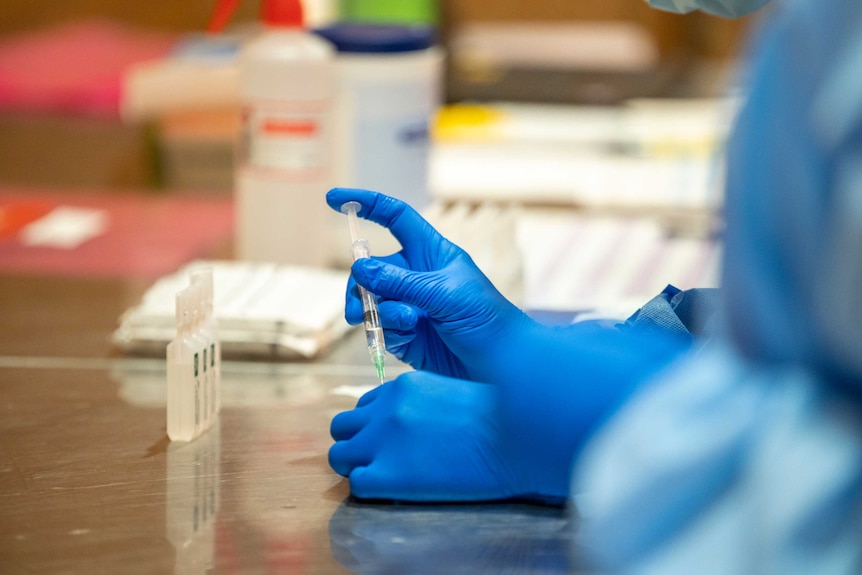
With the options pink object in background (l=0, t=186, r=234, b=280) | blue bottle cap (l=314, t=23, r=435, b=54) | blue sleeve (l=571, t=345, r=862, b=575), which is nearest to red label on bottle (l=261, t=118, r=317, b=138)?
blue bottle cap (l=314, t=23, r=435, b=54)

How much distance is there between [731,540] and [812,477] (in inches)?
1.8

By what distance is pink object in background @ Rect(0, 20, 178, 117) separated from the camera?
2.64m

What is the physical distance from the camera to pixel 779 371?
503 millimetres

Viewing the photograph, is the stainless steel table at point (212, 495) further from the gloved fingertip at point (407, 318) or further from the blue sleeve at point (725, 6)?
the blue sleeve at point (725, 6)

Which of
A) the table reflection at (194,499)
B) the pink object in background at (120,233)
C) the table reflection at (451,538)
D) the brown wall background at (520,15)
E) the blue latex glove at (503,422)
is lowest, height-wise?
the pink object in background at (120,233)

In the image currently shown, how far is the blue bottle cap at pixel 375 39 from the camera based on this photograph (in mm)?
1617

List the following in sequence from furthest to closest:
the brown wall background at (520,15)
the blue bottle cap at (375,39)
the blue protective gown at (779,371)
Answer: the brown wall background at (520,15)
the blue bottle cap at (375,39)
the blue protective gown at (779,371)

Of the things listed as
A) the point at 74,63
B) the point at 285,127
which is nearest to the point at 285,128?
the point at 285,127

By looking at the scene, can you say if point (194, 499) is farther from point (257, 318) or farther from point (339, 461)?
point (257, 318)

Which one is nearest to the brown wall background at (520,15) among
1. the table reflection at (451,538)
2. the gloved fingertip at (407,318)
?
the gloved fingertip at (407,318)

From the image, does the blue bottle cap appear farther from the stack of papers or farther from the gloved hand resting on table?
the gloved hand resting on table

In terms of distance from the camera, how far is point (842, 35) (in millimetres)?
462

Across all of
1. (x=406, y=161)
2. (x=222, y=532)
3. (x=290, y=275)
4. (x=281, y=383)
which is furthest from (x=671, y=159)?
(x=222, y=532)

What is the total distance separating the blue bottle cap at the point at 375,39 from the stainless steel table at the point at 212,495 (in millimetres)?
552
